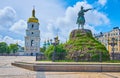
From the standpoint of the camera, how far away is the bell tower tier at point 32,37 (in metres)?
91.5

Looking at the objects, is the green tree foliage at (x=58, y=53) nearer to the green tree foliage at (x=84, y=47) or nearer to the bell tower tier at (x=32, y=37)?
the green tree foliage at (x=84, y=47)

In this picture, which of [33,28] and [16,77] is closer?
[16,77]

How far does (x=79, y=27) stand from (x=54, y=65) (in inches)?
624

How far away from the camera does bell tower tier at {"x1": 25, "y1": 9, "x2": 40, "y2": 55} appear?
91.5 m

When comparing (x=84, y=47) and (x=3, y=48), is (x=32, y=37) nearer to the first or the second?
(x=3, y=48)

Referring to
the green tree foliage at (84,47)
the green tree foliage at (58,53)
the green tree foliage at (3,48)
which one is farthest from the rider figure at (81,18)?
the green tree foliage at (3,48)

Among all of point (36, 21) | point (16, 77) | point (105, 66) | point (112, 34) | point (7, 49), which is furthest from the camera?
point (7, 49)

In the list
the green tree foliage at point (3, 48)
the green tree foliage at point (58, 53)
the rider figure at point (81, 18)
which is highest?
the rider figure at point (81, 18)

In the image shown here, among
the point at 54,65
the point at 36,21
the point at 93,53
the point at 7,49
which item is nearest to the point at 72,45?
the point at 93,53

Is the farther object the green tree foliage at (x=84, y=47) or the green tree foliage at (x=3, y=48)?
the green tree foliage at (x=3, y=48)

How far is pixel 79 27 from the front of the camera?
32.9 metres

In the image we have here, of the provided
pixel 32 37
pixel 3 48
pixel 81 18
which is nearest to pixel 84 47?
pixel 81 18

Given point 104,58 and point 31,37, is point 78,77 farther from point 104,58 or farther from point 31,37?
point 31,37

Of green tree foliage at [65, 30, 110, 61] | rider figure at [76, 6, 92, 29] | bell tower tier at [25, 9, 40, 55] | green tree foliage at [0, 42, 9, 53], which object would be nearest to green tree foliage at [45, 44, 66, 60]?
green tree foliage at [65, 30, 110, 61]
